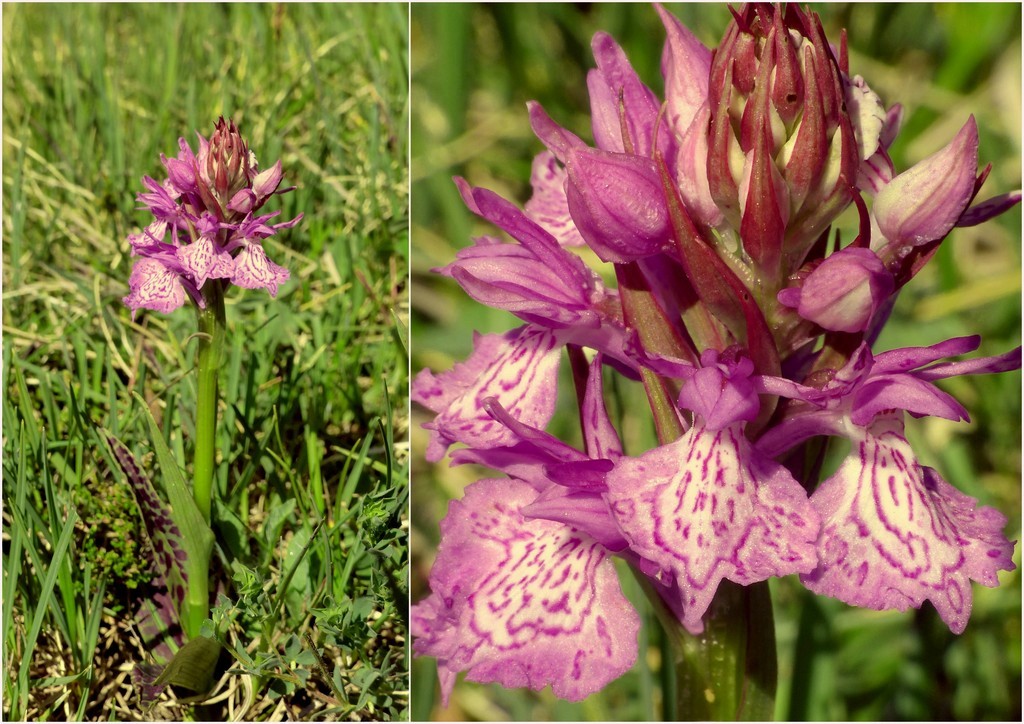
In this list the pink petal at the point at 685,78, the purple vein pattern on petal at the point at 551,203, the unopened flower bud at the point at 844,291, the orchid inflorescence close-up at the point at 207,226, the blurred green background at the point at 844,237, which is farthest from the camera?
the blurred green background at the point at 844,237

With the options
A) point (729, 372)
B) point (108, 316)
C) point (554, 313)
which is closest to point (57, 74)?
point (108, 316)

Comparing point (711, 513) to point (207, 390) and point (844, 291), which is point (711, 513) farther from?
point (207, 390)

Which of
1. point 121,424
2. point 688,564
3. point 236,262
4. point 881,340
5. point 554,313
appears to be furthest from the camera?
point 881,340

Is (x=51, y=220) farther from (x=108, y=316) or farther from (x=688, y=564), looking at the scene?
(x=688, y=564)

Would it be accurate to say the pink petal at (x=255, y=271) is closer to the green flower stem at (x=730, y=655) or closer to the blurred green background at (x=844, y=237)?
the blurred green background at (x=844, y=237)

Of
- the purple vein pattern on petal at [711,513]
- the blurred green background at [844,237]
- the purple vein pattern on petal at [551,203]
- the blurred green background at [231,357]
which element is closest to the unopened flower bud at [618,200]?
the purple vein pattern on petal at [711,513]

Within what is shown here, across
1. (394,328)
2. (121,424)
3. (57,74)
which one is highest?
(57,74)
